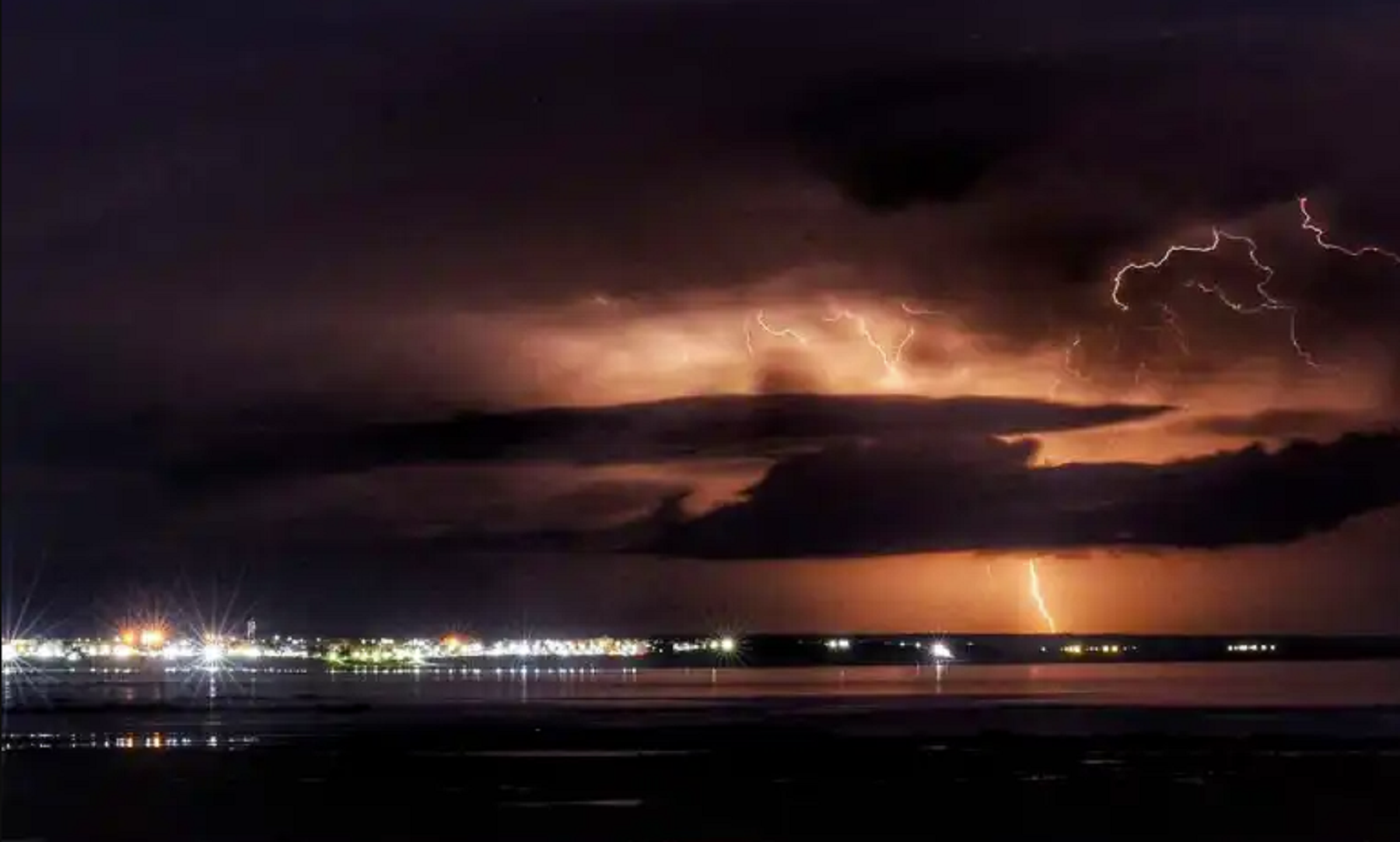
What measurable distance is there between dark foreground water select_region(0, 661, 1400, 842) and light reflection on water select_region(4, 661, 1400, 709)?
1.52m

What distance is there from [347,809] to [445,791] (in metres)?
4.61

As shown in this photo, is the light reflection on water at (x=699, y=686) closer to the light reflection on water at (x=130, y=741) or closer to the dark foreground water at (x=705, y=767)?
the dark foreground water at (x=705, y=767)

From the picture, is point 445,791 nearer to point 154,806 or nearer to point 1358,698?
point 154,806

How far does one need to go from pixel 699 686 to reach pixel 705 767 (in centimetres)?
7951

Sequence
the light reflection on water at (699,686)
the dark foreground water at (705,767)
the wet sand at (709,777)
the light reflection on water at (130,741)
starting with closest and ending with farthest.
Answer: the wet sand at (709,777) → the dark foreground water at (705,767) → the light reflection on water at (130,741) → the light reflection on water at (699,686)

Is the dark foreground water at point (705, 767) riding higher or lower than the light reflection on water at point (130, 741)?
lower

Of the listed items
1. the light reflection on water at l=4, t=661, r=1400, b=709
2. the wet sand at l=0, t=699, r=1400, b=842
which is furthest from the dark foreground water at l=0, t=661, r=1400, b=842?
the light reflection on water at l=4, t=661, r=1400, b=709

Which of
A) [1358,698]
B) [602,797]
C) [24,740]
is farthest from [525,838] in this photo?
[1358,698]

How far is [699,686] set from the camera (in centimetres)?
13662

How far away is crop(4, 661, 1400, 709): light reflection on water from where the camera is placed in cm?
10531

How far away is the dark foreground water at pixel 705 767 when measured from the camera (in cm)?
4344

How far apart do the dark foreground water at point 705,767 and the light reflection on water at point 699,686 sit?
1.52 m

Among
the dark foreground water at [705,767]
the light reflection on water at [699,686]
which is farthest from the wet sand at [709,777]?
the light reflection on water at [699,686]

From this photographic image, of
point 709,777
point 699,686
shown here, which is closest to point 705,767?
point 709,777
